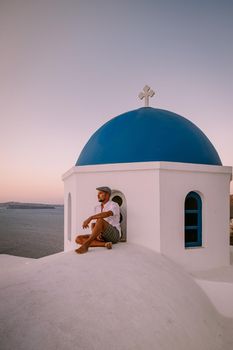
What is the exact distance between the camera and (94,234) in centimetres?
497

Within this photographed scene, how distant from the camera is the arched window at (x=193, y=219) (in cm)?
630

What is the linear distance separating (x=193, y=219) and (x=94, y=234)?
275 centimetres

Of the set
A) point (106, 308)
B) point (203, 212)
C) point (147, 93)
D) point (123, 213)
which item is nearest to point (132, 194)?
point (123, 213)

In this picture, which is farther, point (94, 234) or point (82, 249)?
point (94, 234)

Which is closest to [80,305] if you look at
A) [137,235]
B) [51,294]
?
[51,294]

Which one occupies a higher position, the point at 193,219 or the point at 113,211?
the point at 113,211

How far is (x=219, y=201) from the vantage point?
6.51 m

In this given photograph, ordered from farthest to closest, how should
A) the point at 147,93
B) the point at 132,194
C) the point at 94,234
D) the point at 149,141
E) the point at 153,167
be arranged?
the point at 147,93
the point at 149,141
the point at 132,194
the point at 153,167
the point at 94,234

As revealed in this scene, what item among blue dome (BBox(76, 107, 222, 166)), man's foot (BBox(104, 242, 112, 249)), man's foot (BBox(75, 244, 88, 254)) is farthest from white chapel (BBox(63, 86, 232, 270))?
man's foot (BBox(75, 244, 88, 254))

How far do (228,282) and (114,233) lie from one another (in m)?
2.48

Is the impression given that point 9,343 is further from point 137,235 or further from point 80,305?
point 137,235

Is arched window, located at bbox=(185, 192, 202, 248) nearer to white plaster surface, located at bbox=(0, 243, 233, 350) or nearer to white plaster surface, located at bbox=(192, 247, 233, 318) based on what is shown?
white plaster surface, located at bbox=(192, 247, 233, 318)

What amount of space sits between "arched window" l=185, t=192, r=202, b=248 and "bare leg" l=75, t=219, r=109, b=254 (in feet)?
7.56

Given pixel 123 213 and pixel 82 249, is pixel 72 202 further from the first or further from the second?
pixel 82 249
